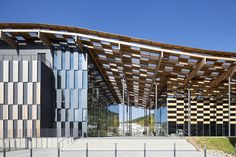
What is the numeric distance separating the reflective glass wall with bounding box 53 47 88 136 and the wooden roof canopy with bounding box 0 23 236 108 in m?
1.52

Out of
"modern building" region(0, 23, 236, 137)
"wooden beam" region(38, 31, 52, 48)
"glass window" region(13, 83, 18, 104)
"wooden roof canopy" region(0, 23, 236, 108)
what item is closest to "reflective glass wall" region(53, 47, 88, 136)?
"modern building" region(0, 23, 236, 137)

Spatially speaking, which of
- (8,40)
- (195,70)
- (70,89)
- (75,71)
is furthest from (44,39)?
(195,70)

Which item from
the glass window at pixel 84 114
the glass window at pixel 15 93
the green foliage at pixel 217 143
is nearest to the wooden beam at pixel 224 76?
the green foliage at pixel 217 143

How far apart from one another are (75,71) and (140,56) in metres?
8.17

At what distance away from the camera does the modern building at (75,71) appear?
40094 millimetres

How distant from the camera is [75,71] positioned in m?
46.1

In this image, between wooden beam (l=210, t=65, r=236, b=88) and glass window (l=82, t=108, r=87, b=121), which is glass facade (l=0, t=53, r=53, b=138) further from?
wooden beam (l=210, t=65, r=236, b=88)

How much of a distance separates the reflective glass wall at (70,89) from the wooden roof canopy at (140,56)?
152 cm

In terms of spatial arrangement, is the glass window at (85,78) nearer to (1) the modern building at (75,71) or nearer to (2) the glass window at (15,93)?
(1) the modern building at (75,71)

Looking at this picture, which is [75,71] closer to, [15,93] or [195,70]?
[15,93]

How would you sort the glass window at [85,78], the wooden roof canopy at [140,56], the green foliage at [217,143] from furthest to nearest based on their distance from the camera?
the glass window at [85,78]
the wooden roof canopy at [140,56]
the green foliage at [217,143]

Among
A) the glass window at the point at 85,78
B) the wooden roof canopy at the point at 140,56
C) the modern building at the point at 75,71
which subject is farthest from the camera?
the glass window at the point at 85,78

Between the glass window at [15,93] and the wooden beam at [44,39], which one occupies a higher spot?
the wooden beam at [44,39]

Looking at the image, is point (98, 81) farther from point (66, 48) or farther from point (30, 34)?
point (30, 34)
